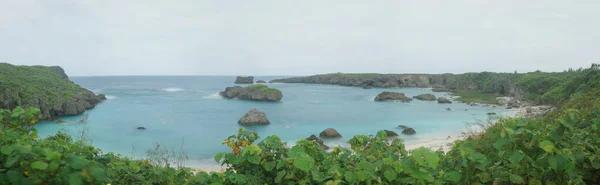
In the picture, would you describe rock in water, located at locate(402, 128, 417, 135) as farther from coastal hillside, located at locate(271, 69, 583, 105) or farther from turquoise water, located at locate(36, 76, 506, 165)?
coastal hillside, located at locate(271, 69, 583, 105)

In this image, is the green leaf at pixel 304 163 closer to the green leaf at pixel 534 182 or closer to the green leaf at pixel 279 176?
the green leaf at pixel 279 176

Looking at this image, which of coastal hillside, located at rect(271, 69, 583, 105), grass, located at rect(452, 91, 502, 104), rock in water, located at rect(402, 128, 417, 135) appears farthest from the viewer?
grass, located at rect(452, 91, 502, 104)

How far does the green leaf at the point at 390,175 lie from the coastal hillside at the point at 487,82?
32.4 m

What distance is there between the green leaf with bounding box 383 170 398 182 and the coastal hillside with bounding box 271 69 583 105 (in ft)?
106

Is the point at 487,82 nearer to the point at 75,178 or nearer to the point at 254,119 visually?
the point at 254,119

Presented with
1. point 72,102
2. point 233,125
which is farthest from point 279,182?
point 72,102

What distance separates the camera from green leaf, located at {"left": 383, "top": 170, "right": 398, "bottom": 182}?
2582 millimetres

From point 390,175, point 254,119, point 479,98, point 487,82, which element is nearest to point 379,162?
point 390,175

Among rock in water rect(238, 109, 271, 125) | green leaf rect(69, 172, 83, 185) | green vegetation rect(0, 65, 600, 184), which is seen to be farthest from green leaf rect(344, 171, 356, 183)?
rock in water rect(238, 109, 271, 125)

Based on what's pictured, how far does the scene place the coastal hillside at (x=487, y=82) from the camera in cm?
4893

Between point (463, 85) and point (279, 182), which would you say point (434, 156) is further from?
point (463, 85)

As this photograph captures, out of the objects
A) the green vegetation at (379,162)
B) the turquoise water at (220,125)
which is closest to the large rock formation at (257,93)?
the turquoise water at (220,125)

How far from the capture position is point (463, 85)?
88.7m

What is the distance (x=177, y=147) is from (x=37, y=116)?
78.7ft
